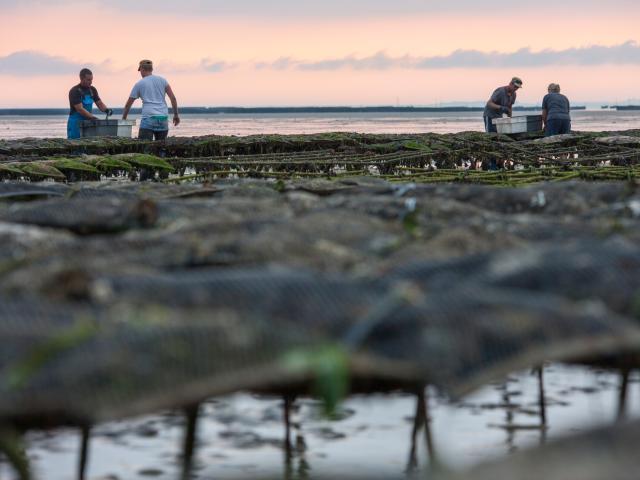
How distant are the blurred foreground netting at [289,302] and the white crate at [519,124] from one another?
61.9 ft

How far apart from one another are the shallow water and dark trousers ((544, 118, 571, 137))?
16375 millimetres

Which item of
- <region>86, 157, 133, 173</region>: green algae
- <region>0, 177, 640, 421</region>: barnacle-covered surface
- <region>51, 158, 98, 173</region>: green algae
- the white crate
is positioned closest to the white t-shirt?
<region>86, 157, 133, 173</region>: green algae

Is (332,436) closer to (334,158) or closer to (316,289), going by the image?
(316,289)

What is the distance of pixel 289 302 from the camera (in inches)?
123

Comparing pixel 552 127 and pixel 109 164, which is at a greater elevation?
pixel 552 127

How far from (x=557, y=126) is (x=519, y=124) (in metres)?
1.66

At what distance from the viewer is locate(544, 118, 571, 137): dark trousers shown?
74.2 ft

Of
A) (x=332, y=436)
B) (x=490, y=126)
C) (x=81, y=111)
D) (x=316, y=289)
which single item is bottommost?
(x=332, y=436)

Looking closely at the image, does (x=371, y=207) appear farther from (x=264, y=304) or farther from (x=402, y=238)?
(x=264, y=304)

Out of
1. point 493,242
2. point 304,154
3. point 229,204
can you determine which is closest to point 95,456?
point 229,204

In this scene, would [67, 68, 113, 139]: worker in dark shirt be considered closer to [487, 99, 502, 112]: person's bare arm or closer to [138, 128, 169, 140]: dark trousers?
[138, 128, 169, 140]: dark trousers

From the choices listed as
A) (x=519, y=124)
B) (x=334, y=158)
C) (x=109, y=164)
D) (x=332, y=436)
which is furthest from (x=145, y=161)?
(x=519, y=124)

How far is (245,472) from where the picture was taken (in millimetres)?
5348

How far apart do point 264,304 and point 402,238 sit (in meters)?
1.34
